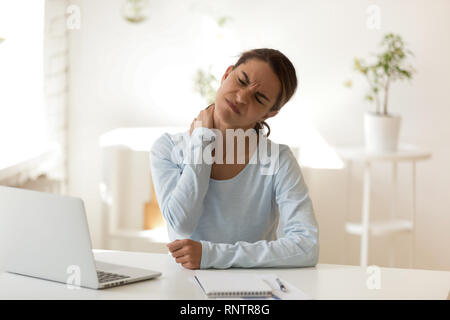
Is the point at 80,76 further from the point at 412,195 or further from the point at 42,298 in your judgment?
the point at 42,298

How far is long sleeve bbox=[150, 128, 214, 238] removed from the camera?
165 cm

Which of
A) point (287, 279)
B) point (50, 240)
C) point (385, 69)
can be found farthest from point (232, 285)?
point (385, 69)

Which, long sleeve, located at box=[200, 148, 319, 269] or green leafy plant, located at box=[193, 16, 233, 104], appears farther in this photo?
green leafy plant, located at box=[193, 16, 233, 104]

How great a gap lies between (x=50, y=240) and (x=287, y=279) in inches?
21.7

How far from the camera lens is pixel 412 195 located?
341 centimetres

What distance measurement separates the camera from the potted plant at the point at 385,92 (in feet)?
9.68

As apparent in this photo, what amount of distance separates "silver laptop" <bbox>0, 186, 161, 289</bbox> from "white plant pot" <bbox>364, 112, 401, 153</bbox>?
183 cm

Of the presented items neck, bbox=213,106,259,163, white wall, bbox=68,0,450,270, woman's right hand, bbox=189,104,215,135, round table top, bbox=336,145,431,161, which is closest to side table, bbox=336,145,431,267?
round table top, bbox=336,145,431,161

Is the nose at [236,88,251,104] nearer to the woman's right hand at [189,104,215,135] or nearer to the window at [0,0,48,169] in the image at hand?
Answer: the woman's right hand at [189,104,215,135]

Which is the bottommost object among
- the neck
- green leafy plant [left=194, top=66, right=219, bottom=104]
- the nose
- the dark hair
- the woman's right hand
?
the neck

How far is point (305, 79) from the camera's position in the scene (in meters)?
3.35

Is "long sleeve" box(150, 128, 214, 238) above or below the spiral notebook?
above

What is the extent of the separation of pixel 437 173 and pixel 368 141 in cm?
61

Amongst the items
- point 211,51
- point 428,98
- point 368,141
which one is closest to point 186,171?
point 368,141
